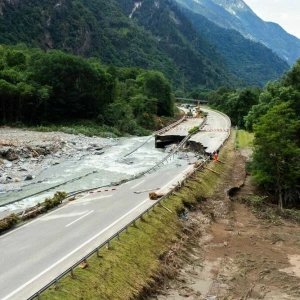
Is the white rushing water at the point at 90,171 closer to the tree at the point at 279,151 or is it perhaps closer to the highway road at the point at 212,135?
the highway road at the point at 212,135

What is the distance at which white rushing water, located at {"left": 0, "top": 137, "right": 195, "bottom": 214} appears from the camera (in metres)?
31.6

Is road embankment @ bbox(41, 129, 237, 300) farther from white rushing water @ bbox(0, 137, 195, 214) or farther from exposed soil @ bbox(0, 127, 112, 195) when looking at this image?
exposed soil @ bbox(0, 127, 112, 195)

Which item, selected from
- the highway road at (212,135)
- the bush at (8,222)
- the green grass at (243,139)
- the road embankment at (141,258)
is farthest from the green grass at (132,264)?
the green grass at (243,139)

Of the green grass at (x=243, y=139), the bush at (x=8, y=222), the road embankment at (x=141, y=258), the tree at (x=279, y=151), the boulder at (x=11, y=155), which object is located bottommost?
the boulder at (x=11, y=155)

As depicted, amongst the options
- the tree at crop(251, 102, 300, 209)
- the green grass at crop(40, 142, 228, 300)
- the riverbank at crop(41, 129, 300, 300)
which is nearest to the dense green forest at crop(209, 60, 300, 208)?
the tree at crop(251, 102, 300, 209)

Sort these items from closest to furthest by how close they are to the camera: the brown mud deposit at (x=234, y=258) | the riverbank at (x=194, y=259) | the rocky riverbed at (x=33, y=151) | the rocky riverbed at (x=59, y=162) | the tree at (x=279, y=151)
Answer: the riverbank at (x=194, y=259), the brown mud deposit at (x=234, y=258), the rocky riverbed at (x=59, y=162), the tree at (x=279, y=151), the rocky riverbed at (x=33, y=151)

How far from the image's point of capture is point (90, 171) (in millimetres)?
41188

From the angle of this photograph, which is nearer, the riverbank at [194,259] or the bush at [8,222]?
the riverbank at [194,259]

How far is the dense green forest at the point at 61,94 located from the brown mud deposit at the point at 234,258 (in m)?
42.8

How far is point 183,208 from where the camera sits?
2936cm

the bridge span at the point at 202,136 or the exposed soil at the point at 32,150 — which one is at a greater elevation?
the bridge span at the point at 202,136

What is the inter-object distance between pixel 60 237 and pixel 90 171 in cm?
2027

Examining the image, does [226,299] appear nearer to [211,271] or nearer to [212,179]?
[211,271]

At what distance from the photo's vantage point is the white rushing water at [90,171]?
3164 cm
